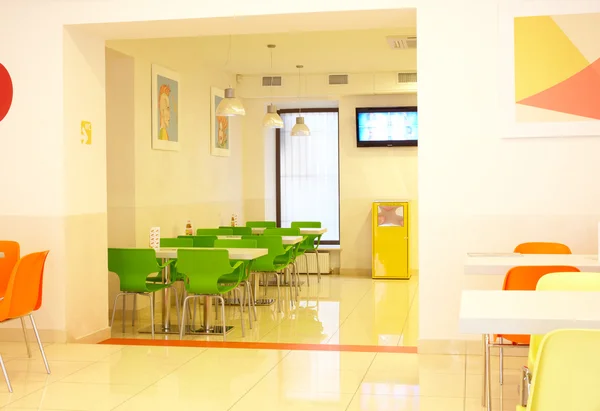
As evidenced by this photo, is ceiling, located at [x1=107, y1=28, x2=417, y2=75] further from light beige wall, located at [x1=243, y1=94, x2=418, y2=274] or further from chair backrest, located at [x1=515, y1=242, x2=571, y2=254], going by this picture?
chair backrest, located at [x1=515, y1=242, x2=571, y2=254]

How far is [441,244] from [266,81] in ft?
23.5

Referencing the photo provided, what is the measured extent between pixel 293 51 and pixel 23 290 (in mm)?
6292

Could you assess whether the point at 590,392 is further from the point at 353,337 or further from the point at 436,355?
the point at 353,337

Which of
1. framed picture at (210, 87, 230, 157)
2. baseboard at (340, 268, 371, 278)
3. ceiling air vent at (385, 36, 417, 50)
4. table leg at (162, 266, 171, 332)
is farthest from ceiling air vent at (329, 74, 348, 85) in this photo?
table leg at (162, 266, 171, 332)

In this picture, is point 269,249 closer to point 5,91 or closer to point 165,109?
point 165,109

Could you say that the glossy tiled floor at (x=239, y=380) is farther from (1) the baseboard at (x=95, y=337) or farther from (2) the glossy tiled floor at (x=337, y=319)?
(2) the glossy tiled floor at (x=337, y=319)

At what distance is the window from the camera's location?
42.7 ft

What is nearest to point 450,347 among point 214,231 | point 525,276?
point 525,276

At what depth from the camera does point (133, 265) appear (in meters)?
6.71

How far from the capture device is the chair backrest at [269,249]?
8.16m

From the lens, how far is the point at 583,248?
5363mm

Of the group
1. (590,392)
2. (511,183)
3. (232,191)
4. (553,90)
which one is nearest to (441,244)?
(511,183)

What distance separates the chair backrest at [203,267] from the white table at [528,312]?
12.3 feet

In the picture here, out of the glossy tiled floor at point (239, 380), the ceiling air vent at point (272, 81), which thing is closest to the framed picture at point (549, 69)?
the glossy tiled floor at point (239, 380)
